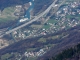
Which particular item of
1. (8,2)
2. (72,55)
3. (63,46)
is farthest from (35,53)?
(8,2)

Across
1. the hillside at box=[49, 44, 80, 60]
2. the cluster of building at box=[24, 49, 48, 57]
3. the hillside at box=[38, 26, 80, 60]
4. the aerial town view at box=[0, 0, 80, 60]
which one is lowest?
the aerial town view at box=[0, 0, 80, 60]

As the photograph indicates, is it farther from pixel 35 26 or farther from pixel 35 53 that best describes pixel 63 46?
pixel 35 26

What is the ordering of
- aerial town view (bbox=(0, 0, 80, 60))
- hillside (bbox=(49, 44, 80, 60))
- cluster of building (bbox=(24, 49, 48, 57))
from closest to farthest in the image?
hillside (bbox=(49, 44, 80, 60))
cluster of building (bbox=(24, 49, 48, 57))
aerial town view (bbox=(0, 0, 80, 60))

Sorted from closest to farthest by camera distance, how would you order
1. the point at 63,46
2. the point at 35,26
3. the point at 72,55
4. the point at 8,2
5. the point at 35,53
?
the point at 72,55 < the point at 63,46 < the point at 35,53 < the point at 35,26 < the point at 8,2

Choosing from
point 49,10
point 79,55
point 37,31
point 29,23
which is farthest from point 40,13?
point 79,55

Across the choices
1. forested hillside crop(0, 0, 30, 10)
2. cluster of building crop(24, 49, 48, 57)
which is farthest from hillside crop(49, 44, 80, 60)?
forested hillside crop(0, 0, 30, 10)

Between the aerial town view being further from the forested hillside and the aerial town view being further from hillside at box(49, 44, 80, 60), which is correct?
hillside at box(49, 44, 80, 60)

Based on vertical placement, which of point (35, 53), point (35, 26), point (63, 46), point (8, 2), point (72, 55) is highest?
point (72, 55)

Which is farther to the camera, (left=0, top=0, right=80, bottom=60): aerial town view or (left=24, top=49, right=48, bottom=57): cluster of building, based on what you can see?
(left=0, top=0, right=80, bottom=60): aerial town view

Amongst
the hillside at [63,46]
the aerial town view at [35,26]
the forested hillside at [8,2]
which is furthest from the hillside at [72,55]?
the forested hillside at [8,2]

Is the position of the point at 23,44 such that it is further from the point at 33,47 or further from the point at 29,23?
the point at 29,23

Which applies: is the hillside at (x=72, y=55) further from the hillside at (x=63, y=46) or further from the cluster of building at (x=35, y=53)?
the cluster of building at (x=35, y=53)
